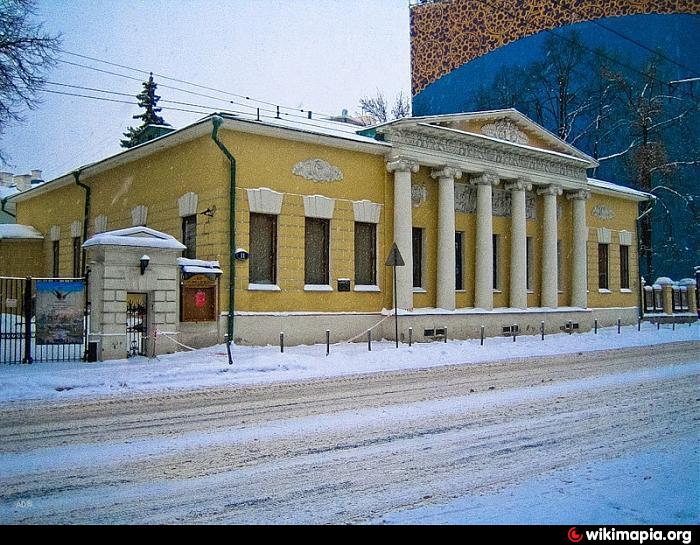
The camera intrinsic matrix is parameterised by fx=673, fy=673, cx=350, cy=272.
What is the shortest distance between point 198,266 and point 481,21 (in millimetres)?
28531

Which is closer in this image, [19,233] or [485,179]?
[485,179]

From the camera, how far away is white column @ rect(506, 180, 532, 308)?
1100 inches

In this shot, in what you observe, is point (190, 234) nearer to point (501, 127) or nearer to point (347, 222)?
point (347, 222)

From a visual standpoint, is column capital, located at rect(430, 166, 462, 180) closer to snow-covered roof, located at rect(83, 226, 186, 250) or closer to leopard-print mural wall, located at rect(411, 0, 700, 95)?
leopard-print mural wall, located at rect(411, 0, 700, 95)

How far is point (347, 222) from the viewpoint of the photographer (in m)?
23.1

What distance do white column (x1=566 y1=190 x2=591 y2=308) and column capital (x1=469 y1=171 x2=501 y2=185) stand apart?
21.6 feet

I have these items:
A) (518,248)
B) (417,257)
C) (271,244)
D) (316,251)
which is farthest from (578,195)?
(271,244)

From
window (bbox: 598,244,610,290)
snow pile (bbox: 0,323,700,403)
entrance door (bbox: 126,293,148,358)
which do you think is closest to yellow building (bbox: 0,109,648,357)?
entrance door (bbox: 126,293,148,358)

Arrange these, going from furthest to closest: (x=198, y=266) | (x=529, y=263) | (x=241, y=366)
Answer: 1. (x=529, y=263)
2. (x=198, y=266)
3. (x=241, y=366)

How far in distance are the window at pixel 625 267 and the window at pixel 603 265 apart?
158 cm

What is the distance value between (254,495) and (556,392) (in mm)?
7940

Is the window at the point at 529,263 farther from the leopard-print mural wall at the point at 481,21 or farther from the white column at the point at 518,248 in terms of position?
the leopard-print mural wall at the point at 481,21

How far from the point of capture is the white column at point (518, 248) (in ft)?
91.7
